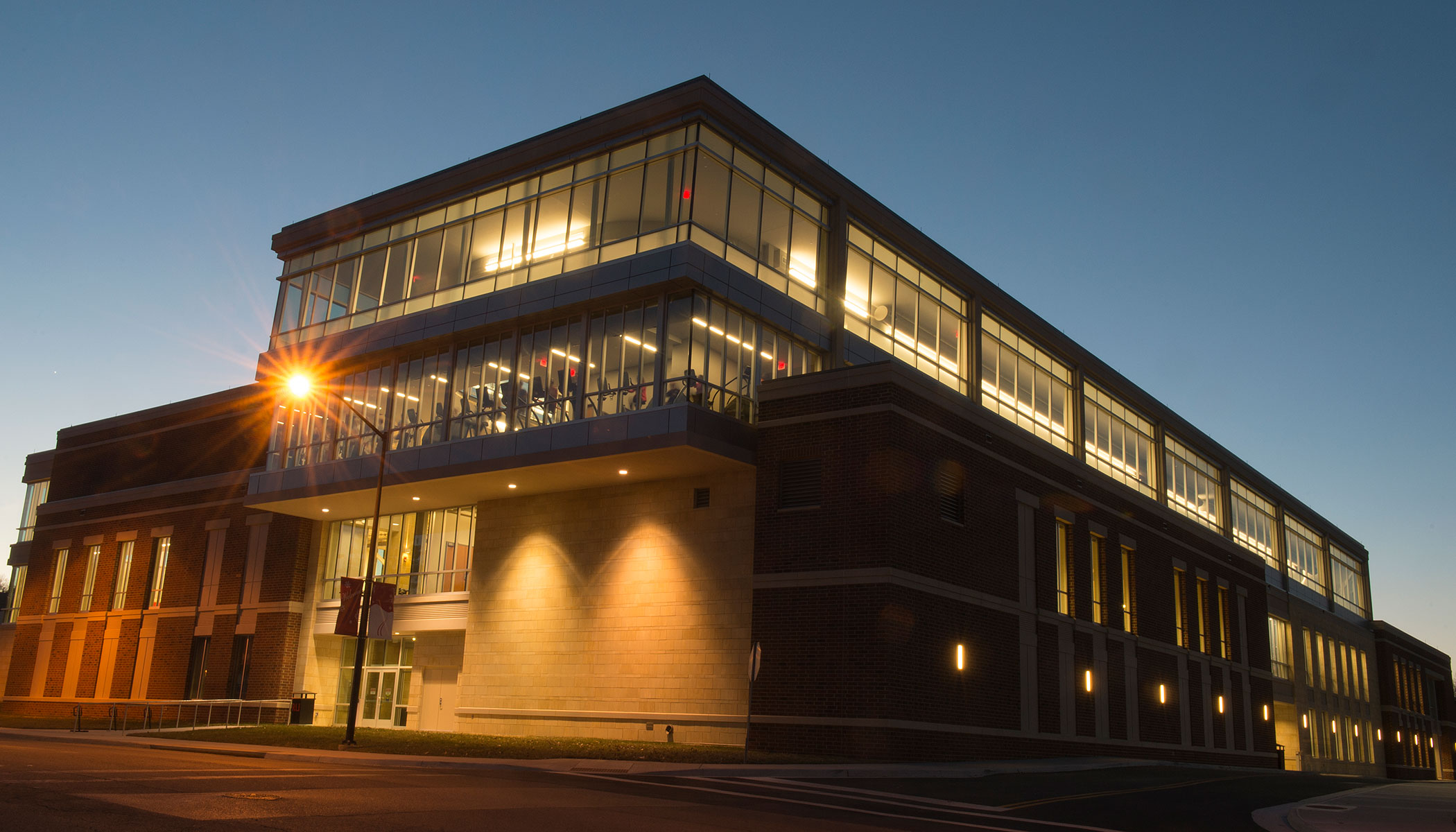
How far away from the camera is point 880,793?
18281mm

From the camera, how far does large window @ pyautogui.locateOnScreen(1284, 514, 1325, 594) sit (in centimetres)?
6725

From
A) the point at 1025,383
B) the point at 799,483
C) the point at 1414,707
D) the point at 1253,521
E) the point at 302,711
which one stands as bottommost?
the point at 302,711

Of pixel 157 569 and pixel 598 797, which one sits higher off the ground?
pixel 157 569

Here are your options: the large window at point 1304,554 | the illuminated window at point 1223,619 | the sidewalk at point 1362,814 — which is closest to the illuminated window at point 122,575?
the sidewalk at point 1362,814

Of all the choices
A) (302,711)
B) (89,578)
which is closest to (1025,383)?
(302,711)

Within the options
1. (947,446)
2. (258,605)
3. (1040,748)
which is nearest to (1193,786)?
(1040,748)

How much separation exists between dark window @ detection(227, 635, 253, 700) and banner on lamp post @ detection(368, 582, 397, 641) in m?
16.9

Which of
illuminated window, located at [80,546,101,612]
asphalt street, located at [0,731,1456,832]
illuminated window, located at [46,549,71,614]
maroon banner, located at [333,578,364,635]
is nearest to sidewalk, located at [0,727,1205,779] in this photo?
asphalt street, located at [0,731,1456,832]

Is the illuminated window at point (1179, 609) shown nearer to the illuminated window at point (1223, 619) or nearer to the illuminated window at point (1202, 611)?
the illuminated window at point (1202, 611)

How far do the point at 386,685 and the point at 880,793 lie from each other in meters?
24.9

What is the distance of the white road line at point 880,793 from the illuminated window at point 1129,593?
2232 cm

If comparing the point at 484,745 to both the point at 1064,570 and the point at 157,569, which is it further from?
the point at 157,569

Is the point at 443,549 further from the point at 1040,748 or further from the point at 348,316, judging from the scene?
the point at 1040,748

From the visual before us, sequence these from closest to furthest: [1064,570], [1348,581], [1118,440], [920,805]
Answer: [920,805] → [1064,570] → [1118,440] → [1348,581]
